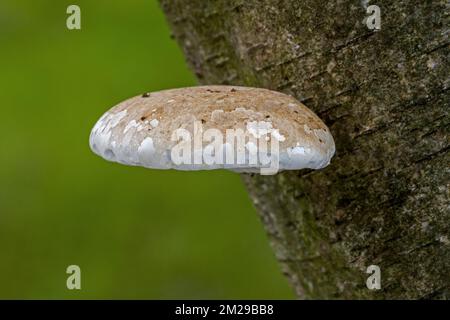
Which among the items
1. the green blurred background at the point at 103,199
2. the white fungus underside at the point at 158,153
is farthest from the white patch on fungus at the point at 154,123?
the green blurred background at the point at 103,199

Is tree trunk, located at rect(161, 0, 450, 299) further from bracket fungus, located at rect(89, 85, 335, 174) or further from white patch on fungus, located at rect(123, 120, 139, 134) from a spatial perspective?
white patch on fungus, located at rect(123, 120, 139, 134)

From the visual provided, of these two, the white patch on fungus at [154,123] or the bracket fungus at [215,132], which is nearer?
the bracket fungus at [215,132]

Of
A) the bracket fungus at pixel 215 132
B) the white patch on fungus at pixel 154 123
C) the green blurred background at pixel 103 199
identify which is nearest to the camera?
the bracket fungus at pixel 215 132

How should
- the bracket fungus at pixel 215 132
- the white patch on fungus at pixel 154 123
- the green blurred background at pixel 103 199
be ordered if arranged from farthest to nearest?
the green blurred background at pixel 103 199 → the white patch on fungus at pixel 154 123 → the bracket fungus at pixel 215 132

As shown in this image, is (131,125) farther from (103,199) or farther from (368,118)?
(103,199)

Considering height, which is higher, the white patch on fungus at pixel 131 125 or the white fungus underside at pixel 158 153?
the white patch on fungus at pixel 131 125

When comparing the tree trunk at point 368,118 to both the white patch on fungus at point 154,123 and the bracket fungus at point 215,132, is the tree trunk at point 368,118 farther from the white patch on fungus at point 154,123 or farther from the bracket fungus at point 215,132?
the white patch on fungus at point 154,123

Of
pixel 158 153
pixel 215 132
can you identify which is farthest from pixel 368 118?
pixel 158 153
